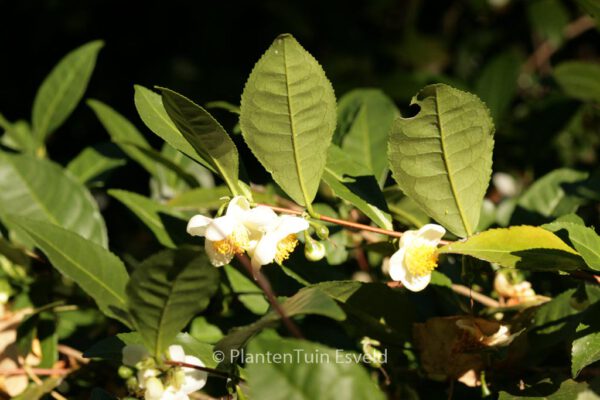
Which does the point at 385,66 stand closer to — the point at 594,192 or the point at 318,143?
the point at 594,192

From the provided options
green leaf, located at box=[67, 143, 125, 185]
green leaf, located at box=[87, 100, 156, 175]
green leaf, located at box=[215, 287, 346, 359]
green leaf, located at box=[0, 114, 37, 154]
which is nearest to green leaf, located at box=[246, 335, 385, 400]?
green leaf, located at box=[215, 287, 346, 359]

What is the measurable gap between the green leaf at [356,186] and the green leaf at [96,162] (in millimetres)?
551

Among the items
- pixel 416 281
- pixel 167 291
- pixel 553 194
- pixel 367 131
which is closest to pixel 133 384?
pixel 167 291

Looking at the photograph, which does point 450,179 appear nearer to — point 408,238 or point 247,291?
point 408,238

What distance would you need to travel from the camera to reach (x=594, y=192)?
118 centimetres

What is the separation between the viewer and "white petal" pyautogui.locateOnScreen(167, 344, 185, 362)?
34.2 inches

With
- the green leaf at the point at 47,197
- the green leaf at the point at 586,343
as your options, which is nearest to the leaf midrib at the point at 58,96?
the green leaf at the point at 47,197

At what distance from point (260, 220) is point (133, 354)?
215 mm

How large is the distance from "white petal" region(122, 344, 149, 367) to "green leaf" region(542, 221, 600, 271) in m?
0.51

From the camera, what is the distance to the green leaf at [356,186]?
38.4 inches

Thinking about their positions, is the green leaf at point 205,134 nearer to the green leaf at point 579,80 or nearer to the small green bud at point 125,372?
the small green bud at point 125,372

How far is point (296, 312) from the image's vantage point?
2.47 feet

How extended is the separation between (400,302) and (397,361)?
14 centimetres

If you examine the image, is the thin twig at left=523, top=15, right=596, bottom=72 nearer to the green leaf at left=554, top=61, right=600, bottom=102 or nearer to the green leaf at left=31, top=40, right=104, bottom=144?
the green leaf at left=554, top=61, right=600, bottom=102
